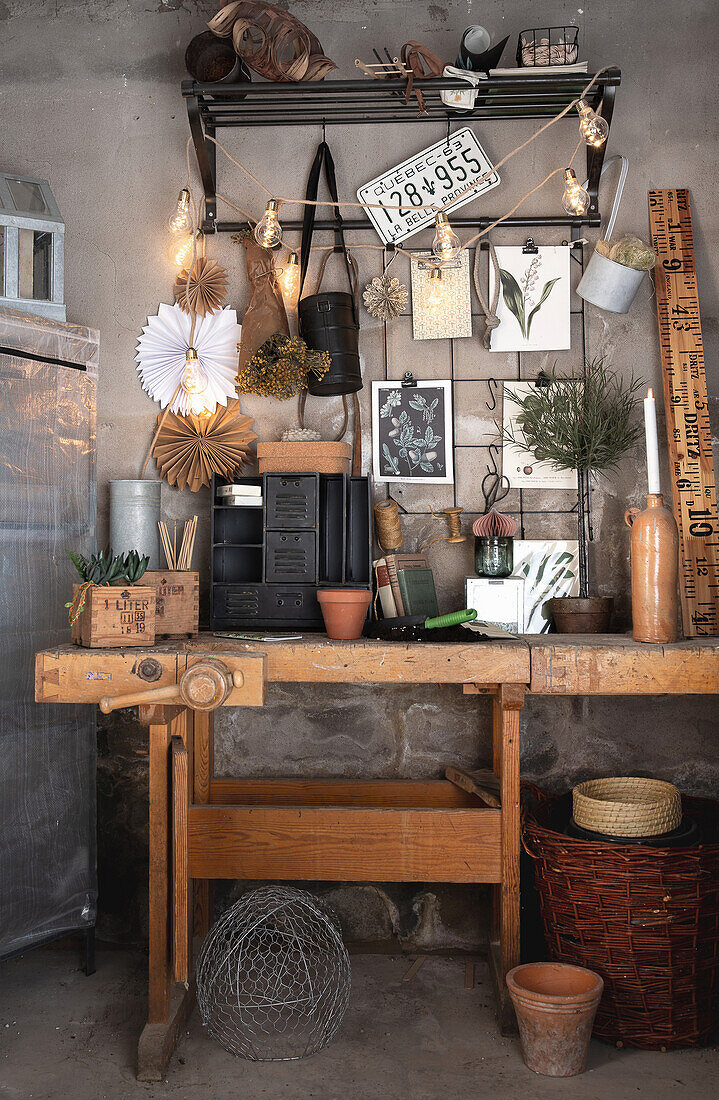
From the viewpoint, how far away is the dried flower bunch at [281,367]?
3016mm

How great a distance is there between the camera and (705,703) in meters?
3.22

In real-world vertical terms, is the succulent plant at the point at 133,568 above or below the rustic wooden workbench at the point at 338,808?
above

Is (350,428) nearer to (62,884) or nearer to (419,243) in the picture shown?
(419,243)

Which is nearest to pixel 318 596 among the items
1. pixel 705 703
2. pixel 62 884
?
pixel 62 884

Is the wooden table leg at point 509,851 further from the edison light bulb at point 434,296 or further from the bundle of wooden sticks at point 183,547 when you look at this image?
the edison light bulb at point 434,296

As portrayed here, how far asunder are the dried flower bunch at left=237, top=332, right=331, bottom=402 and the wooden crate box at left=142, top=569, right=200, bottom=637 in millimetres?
720

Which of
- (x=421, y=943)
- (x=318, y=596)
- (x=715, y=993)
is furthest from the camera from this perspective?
(x=421, y=943)

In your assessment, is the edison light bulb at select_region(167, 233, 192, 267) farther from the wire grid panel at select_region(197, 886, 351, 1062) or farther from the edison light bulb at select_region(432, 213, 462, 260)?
the wire grid panel at select_region(197, 886, 351, 1062)

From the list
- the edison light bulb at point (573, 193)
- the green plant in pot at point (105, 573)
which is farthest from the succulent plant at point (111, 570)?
the edison light bulb at point (573, 193)

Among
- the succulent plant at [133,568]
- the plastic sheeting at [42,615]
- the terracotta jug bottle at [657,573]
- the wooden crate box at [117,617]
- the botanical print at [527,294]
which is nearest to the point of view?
the wooden crate box at [117,617]

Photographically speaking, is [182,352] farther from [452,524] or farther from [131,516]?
[452,524]

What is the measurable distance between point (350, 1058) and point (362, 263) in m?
2.67

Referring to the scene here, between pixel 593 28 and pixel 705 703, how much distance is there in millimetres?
2554

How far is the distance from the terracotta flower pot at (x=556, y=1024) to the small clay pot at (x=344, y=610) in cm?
111
